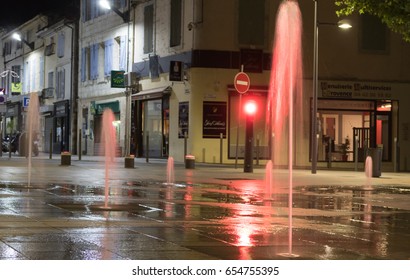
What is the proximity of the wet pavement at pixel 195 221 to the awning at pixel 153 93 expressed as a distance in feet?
56.4

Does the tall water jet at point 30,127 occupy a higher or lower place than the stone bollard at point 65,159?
higher

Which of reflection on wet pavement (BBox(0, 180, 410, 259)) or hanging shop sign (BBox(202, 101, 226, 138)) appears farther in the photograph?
hanging shop sign (BBox(202, 101, 226, 138))

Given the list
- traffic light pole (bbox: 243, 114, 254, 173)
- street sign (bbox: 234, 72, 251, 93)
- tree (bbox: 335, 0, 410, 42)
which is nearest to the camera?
tree (bbox: 335, 0, 410, 42)

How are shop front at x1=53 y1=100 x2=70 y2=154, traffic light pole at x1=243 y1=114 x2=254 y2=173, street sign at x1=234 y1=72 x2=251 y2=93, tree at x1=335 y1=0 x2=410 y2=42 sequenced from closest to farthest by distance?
tree at x1=335 y1=0 x2=410 y2=42, traffic light pole at x1=243 y1=114 x2=254 y2=173, street sign at x1=234 y1=72 x2=251 y2=93, shop front at x1=53 y1=100 x2=70 y2=154

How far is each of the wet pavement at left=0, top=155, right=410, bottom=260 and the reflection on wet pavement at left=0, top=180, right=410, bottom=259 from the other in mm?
13

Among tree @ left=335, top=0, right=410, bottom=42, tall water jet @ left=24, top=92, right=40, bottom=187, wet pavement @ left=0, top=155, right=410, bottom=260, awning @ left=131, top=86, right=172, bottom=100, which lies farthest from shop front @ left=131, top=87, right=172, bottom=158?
tree @ left=335, top=0, right=410, bottom=42

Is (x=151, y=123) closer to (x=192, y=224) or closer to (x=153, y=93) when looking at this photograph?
(x=153, y=93)

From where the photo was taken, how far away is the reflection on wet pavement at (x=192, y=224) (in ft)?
26.7

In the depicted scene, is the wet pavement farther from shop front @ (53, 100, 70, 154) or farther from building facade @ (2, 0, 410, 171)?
shop front @ (53, 100, 70, 154)

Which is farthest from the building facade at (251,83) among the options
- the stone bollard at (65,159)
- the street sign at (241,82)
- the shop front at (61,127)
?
the shop front at (61,127)

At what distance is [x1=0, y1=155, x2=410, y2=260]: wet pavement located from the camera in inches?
320

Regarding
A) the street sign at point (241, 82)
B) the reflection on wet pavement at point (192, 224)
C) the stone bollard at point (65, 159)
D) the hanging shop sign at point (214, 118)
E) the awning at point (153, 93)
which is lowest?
the reflection on wet pavement at point (192, 224)

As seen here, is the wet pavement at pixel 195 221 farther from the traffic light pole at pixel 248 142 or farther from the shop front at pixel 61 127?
the shop front at pixel 61 127

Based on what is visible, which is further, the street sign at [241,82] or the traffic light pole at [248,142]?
the street sign at [241,82]
